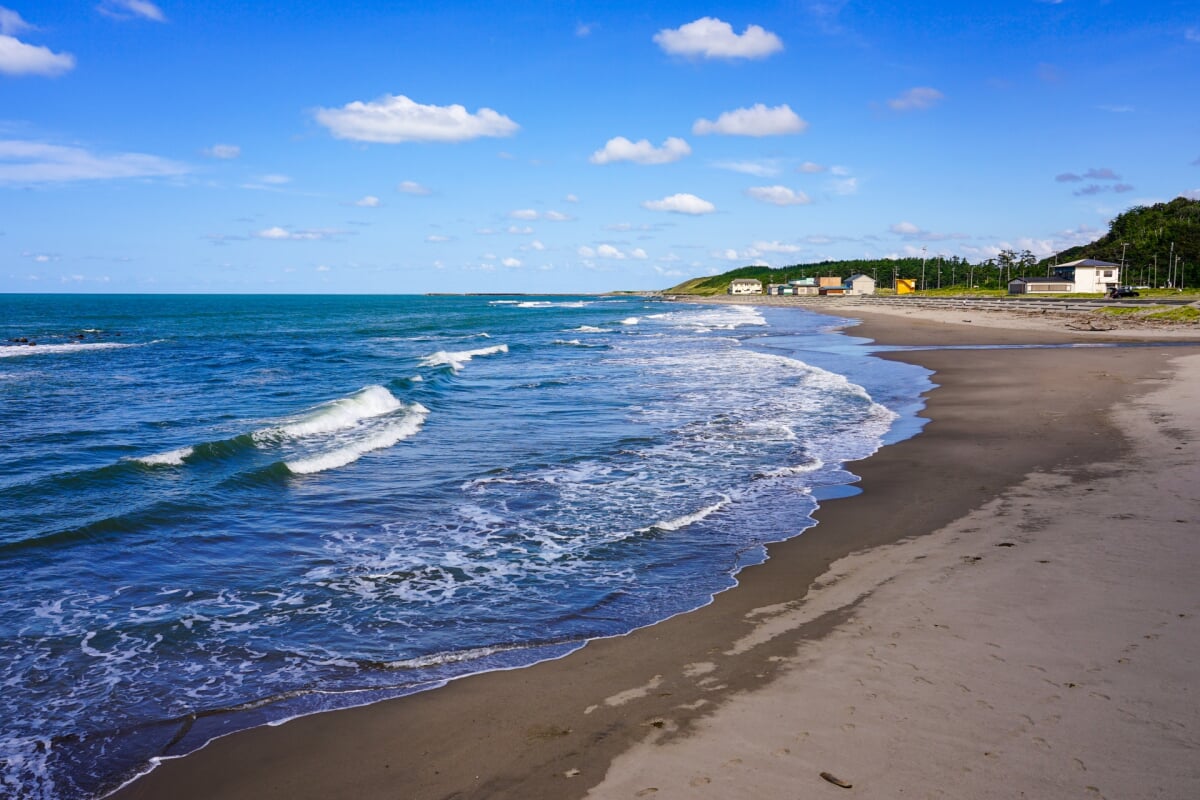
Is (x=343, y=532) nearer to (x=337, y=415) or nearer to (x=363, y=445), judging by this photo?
(x=363, y=445)

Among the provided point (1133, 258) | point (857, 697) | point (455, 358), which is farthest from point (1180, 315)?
point (1133, 258)

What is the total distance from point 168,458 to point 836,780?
15133mm

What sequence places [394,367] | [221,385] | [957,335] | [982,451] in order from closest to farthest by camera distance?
[982,451] → [221,385] → [394,367] → [957,335]

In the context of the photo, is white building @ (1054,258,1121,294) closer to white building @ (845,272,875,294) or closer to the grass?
white building @ (845,272,875,294)

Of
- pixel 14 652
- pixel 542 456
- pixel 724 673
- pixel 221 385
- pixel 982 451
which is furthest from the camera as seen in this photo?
pixel 221 385

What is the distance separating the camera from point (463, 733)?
5.50 m

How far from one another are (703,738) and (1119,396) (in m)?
20.5

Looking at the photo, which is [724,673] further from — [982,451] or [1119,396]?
[1119,396]

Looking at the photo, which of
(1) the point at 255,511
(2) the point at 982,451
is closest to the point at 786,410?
(2) the point at 982,451

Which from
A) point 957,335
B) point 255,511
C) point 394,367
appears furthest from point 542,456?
point 957,335

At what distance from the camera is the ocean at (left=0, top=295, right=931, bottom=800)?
6570 millimetres

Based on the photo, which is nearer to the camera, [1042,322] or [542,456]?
[542,456]

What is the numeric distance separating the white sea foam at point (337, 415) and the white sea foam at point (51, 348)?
102 feet

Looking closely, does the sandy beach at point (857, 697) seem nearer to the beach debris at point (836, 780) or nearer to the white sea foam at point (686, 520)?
the beach debris at point (836, 780)
